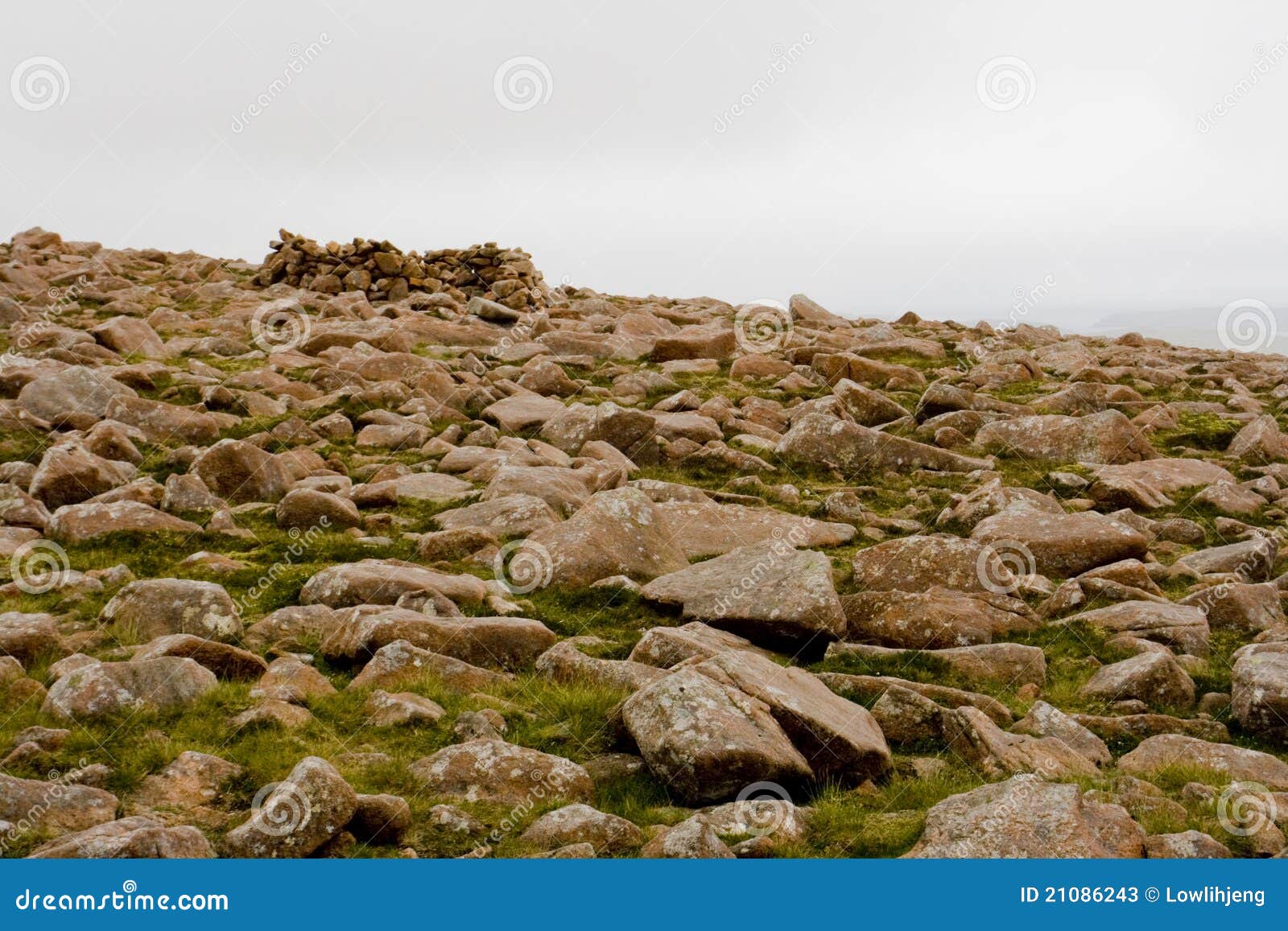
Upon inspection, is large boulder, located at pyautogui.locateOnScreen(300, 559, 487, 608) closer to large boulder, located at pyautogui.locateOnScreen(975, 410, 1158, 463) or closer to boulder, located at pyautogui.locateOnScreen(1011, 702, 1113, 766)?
boulder, located at pyautogui.locateOnScreen(1011, 702, 1113, 766)

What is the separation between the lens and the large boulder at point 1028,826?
7457mm

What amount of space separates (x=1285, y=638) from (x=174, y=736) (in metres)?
11.0

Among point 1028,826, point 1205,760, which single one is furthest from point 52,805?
point 1205,760

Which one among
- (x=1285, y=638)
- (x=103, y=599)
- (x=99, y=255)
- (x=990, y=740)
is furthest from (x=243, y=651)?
(x=99, y=255)

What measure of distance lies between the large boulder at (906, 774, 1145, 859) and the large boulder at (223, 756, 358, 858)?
3.78 meters

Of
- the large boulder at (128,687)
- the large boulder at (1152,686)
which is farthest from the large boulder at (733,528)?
the large boulder at (128,687)

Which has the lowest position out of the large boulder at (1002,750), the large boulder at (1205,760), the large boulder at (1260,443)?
the large boulder at (1205,760)

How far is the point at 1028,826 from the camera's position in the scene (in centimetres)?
757

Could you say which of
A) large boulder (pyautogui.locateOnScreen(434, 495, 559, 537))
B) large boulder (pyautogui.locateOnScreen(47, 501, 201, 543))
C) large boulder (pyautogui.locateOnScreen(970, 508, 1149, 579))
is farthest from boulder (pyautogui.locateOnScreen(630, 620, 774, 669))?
large boulder (pyautogui.locateOnScreen(47, 501, 201, 543))

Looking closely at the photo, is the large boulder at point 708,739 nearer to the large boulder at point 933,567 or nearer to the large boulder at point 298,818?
the large boulder at point 298,818

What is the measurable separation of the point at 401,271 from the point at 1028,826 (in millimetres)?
33524

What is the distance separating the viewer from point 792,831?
8.05m

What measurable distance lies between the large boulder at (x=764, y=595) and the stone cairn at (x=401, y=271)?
2389 centimetres

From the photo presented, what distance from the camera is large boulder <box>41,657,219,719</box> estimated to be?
9352 millimetres
